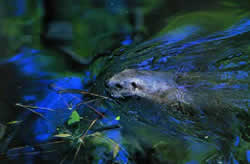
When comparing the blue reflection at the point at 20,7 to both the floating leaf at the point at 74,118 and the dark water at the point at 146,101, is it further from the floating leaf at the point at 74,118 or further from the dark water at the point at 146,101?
the floating leaf at the point at 74,118

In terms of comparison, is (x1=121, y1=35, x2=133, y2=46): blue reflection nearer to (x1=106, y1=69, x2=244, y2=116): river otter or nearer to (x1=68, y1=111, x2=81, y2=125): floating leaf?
(x1=106, y1=69, x2=244, y2=116): river otter

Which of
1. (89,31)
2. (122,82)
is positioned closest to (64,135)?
(122,82)

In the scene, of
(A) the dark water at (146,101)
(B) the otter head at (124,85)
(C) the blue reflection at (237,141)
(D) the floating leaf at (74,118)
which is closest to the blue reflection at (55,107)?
(A) the dark water at (146,101)

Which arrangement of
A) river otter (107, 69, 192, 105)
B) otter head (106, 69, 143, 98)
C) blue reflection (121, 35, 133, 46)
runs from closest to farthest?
river otter (107, 69, 192, 105) < otter head (106, 69, 143, 98) < blue reflection (121, 35, 133, 46)

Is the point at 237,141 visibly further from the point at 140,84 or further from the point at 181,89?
the point at 140,84

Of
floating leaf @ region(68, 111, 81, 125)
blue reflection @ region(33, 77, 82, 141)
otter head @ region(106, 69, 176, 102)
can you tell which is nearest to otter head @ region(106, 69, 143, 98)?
otter head @ region(106, 69, 176, 102)

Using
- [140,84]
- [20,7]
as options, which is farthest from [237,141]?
[20,7]
